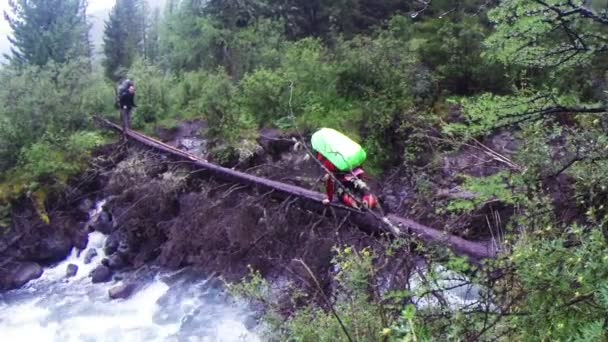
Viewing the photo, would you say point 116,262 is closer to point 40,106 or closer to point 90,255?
point 90,255

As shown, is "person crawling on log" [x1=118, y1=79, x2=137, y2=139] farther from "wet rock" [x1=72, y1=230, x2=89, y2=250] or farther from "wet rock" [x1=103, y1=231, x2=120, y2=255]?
"wet rock" [x1=72, y1=230, x2=89, y2=250]

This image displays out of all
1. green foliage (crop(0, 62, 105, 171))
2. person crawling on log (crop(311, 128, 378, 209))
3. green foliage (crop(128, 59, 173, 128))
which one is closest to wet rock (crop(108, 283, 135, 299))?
green foliage (crop(0, 62, 105, 171))

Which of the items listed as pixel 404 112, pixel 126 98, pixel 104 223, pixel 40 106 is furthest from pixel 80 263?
pixel 404 112

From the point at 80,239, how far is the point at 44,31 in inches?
528

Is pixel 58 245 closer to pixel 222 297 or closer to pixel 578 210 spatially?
pixel 222 297

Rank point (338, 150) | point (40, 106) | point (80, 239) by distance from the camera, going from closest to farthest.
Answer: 1. point (338, 150)
2. point (80, 239)
3. point (40, 106)

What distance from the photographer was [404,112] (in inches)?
446

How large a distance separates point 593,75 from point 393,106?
13.2 feet

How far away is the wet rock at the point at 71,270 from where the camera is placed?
12.6 metres

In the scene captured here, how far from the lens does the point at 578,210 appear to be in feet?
15.5

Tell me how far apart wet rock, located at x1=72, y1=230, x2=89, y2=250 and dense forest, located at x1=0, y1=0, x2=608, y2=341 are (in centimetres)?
85

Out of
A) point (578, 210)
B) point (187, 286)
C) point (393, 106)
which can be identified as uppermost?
point (578, 210)

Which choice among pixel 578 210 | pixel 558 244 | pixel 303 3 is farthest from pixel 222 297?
pixel 303 3

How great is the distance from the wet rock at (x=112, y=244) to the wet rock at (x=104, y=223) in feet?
1.85
